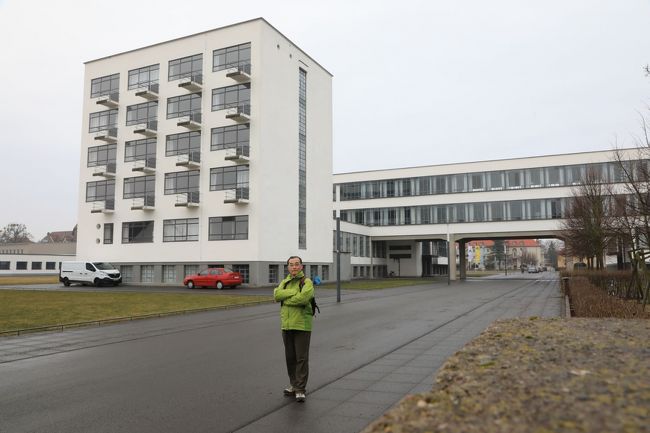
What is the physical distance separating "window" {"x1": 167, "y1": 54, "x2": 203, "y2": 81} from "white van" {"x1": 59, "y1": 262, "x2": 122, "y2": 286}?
17.4 meters

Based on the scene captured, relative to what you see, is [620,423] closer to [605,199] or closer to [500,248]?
[605,199]

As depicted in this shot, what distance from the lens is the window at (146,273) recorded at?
4403cm

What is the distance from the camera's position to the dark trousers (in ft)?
22.3

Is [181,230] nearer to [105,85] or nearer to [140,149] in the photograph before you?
[140,149]

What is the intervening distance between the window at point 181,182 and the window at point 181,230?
259 centimetres

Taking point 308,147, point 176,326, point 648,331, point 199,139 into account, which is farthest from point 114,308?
point 308,147

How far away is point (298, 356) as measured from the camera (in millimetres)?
6887

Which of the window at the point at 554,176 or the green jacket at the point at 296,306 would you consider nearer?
the green jacket at the point at 296,306

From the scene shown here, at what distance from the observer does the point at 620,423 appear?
268 centimetres

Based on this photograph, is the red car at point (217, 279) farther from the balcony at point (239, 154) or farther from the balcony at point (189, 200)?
the balcony at point (239, 154)

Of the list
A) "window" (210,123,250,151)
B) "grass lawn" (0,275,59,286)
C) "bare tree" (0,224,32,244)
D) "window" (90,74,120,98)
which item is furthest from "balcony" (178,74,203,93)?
"bare tree" (0,224,32,244)

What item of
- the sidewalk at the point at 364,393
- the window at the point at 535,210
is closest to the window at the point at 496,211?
the window at the point at 535,210

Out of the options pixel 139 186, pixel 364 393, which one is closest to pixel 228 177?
pixel 139 186

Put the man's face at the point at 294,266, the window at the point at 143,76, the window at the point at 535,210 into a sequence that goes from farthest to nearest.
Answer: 1. the window at the point at 535,210
2. the window at the point at 143,76
3. the man's face at the point at 294,266
